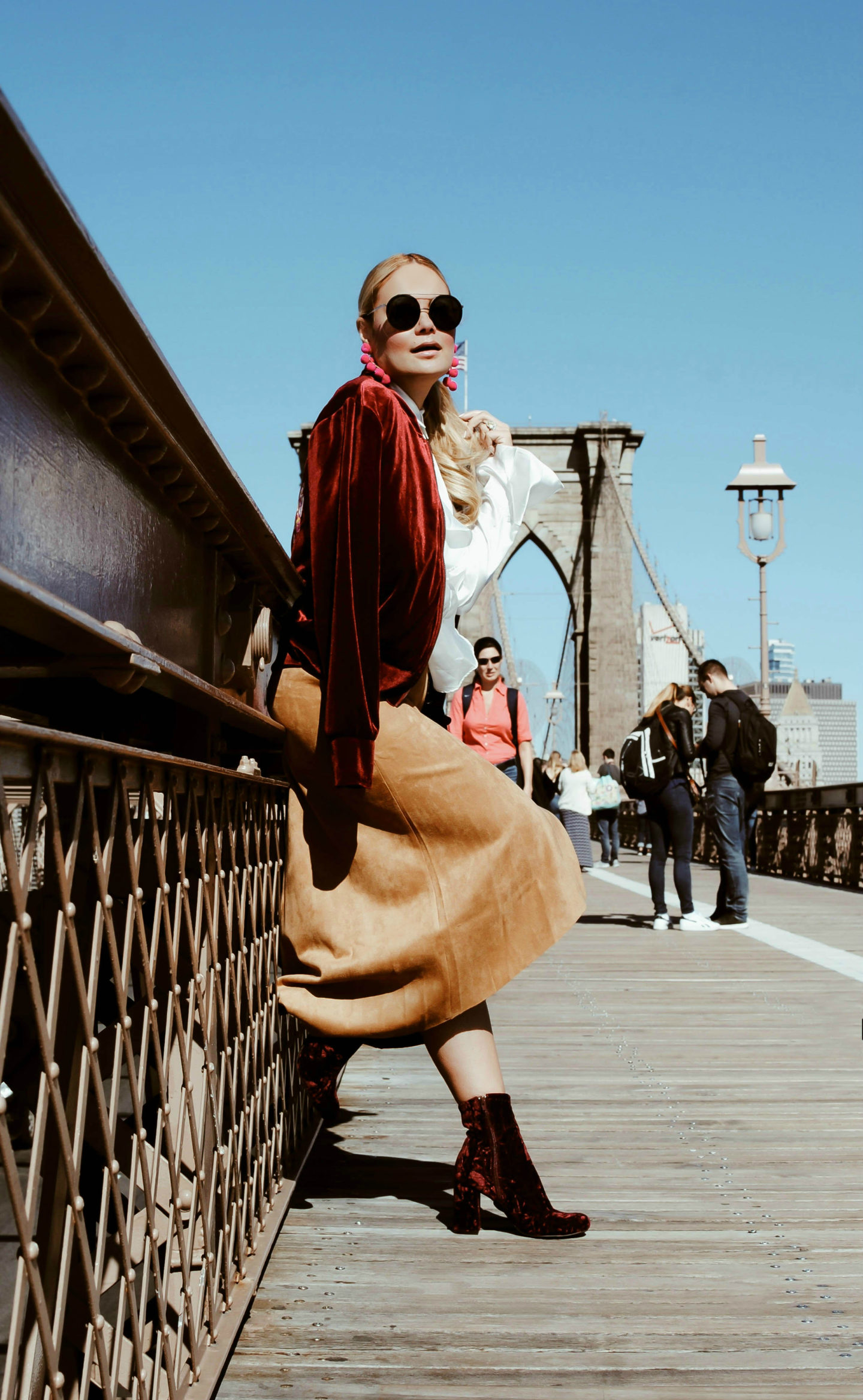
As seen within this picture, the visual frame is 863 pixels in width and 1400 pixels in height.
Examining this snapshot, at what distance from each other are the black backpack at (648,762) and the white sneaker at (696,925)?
68 cm

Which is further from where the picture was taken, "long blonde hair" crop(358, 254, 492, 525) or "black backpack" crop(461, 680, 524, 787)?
"black backpack" crop(461, 680, 524, 787)

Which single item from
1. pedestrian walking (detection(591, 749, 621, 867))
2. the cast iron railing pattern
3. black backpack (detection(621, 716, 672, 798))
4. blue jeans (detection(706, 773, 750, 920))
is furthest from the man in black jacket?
pedestrian walking (detection(591, 749, 621, 867))

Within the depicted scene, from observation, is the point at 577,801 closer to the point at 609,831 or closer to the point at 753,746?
the point at 609,831

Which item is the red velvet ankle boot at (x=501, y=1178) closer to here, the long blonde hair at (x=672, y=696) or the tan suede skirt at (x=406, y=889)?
the tan suede skirt at (x=406, y=889)

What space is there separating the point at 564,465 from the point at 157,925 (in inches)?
1440

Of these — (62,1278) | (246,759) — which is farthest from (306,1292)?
(246,759)

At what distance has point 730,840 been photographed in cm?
668

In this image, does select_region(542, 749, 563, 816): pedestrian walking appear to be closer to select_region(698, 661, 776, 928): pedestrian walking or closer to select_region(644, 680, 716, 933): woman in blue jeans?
select_region(698, 661, 776, 928): pedestrian walking

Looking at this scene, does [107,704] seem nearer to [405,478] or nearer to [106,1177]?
[405,478]

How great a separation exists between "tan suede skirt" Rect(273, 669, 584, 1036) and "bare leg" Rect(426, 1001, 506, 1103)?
0.06m

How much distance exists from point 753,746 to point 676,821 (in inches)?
23.2

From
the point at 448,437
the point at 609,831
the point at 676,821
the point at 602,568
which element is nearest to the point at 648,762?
the point at 676,821

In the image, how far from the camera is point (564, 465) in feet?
121

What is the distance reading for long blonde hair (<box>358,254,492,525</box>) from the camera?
201cm
